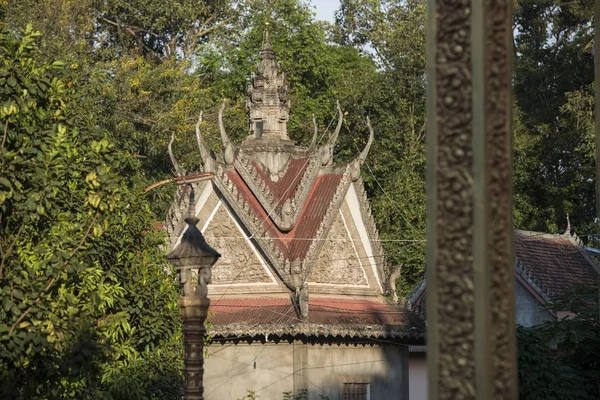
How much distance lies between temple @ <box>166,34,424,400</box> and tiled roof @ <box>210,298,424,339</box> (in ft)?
0.08

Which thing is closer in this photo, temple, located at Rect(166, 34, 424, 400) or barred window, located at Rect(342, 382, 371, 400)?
temple, located at Rect(166, 34, 424, 400)

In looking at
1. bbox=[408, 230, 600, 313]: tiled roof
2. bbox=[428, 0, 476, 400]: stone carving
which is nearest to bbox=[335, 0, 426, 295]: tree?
bbox=[408, 230, 600, 313]: tiled roof

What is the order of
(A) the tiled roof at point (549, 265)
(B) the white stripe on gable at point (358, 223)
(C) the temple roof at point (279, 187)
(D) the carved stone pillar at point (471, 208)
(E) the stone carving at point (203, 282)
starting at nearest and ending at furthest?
(D) the carved stone pillar at point (471, 208), (E) the stone carving at point (203, 282), (C) the temple roof at point (279, 187), (B) the white stripe on gable at point (358, 223), (A) the tiled roof at point (549, 265)

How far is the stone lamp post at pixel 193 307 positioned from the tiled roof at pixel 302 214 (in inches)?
431

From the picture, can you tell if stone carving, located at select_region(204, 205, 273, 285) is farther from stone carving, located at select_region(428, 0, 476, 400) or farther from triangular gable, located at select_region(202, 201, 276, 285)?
stone carving, located at select_region(428, 0, 476, 400)

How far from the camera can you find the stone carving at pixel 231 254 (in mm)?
24141

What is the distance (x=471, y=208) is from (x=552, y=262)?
2915cm

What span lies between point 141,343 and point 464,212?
12972mm

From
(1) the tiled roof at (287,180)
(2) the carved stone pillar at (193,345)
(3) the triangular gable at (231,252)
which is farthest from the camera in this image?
(1) the tiled roof at (287,180)

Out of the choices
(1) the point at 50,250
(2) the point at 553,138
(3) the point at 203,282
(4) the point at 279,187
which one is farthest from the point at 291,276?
(2) the point at 553,138

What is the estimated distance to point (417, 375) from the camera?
3081cm

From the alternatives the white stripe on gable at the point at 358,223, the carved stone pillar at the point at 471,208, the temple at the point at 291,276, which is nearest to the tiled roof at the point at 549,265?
the white stripe on gable at the point at 358,223

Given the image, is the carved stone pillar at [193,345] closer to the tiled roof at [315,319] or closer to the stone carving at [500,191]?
the stone carving at [500,191]

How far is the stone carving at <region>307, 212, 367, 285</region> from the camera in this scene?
24.3 metres
